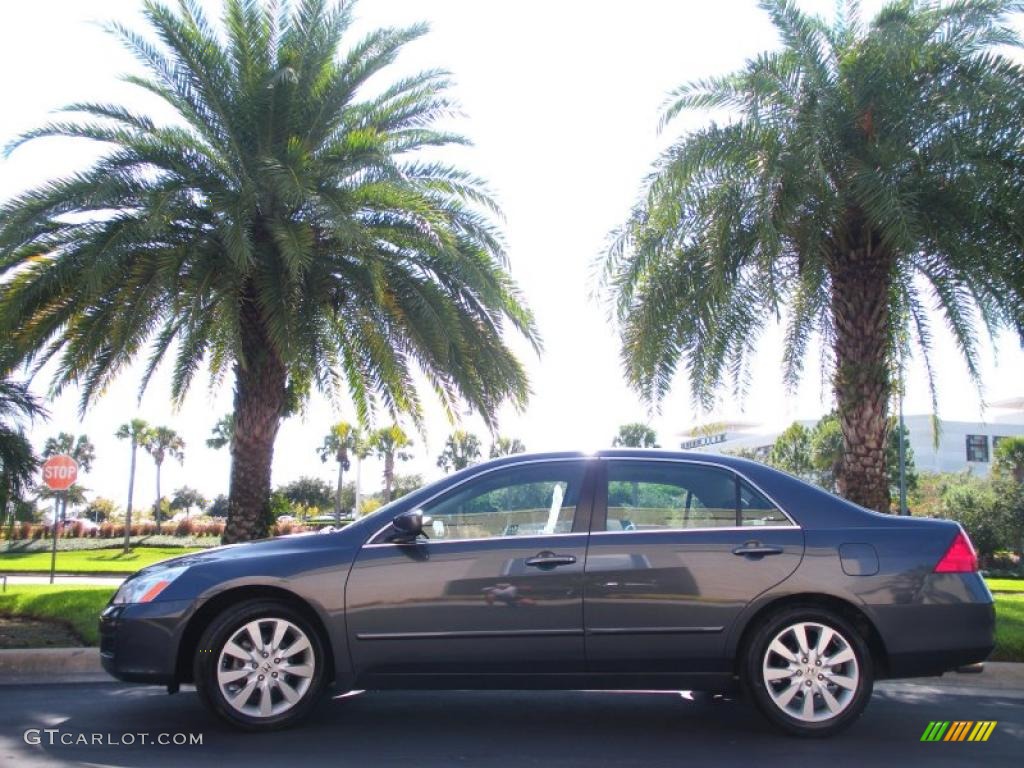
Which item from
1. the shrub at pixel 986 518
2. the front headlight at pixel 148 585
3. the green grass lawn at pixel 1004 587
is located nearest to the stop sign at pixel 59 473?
the front headlight at pixel 148 585

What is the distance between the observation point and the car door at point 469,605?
529cm

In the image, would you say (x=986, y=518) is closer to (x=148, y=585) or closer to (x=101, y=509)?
(x=148, y=585)

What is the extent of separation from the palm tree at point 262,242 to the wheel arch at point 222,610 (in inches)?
234

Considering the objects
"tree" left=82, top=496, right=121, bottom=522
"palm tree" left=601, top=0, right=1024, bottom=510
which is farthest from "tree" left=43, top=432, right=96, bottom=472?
"palm tree" left=601, top=0, right=1024, bottom=510

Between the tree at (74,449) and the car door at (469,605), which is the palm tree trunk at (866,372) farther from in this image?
the tree at (74,449)

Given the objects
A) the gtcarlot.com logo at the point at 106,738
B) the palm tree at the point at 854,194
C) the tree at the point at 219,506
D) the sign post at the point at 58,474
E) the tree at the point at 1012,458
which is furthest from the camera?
the tree at the point at 219,506

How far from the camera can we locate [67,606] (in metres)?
10.4

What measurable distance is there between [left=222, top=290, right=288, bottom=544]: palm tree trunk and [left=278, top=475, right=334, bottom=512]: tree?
7247 cm

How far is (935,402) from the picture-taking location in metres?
13.3

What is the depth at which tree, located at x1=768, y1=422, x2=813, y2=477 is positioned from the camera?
194 feet

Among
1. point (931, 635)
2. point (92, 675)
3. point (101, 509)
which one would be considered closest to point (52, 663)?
point (92, 675)

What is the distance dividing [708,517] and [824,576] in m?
0.71

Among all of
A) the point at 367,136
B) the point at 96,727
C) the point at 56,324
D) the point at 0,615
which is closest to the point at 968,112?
the point at 367,136

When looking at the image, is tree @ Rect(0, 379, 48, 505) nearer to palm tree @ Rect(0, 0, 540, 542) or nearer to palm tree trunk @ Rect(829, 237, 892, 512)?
palm tree @ Rect(0, 0, 540, 542)
